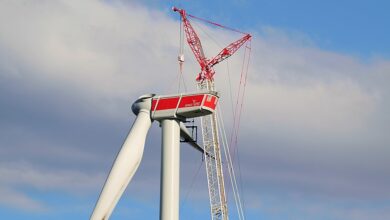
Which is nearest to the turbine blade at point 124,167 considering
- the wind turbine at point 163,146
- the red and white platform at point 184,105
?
the wind turbine at point 163,146

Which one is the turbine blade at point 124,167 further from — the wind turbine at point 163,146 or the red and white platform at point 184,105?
the red and white platform at point 184,105

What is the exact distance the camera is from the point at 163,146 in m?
92.4

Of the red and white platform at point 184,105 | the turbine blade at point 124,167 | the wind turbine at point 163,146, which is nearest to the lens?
the wind turbine at point 163,146

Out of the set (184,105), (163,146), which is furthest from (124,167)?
(184,105)

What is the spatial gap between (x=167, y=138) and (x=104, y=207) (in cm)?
1200

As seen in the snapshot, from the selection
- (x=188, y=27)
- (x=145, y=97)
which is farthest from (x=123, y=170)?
(x=188, y=27)

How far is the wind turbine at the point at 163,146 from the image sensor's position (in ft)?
293

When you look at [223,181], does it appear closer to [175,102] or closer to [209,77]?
[209,77]

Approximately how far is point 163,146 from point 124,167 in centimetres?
578

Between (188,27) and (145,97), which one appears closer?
(145,97)

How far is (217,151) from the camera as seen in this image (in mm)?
185375

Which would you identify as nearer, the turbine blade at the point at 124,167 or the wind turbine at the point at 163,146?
the wind turbine at the point at 163,146

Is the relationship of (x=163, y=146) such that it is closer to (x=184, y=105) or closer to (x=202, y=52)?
(x=184, y=105)

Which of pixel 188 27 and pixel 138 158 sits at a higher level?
pixel 188 27
